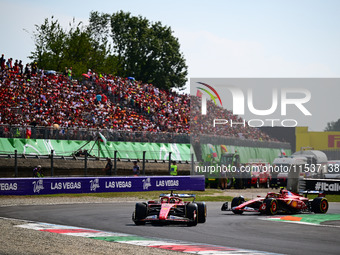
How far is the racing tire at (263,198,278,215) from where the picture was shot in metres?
20.2

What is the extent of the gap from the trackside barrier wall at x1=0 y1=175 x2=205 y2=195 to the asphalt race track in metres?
5.07

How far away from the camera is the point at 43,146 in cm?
3078

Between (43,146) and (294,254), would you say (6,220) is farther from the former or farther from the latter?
(43,146)

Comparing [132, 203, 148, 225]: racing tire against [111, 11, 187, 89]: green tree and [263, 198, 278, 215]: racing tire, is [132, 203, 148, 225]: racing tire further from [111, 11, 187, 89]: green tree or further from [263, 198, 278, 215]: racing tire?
[111, 11, 187, 89]: green tree

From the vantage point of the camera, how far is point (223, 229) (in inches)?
619

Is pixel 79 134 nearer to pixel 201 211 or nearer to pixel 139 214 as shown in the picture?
pixel 201 211

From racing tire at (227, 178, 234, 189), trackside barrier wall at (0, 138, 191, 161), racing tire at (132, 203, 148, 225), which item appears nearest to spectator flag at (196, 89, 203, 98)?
trackside barrier wall at (0, 138, 191, 161)

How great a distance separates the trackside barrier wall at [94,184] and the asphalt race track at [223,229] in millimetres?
5068

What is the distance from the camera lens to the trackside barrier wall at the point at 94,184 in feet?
87.5

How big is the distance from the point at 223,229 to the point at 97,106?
88.9ft

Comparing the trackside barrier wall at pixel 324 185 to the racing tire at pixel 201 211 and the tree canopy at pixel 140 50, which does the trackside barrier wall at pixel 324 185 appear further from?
the tree canopy at pixel 140 50

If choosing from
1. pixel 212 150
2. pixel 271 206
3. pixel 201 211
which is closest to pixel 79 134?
pixel 212 150

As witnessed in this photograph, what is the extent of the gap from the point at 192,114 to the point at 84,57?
81.2 feet

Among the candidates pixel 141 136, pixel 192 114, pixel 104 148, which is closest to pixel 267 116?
pixel 192 114
